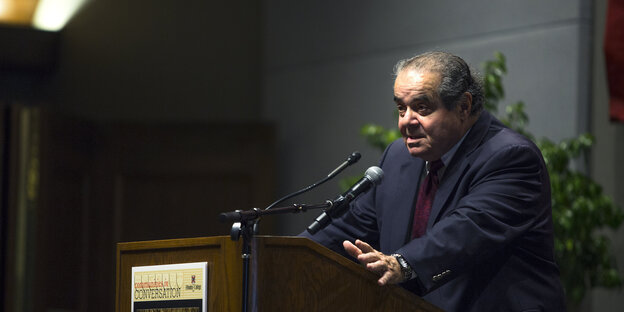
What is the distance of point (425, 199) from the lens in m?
2.46

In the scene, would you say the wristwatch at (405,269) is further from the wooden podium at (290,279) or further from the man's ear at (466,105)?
the man's ear at (466,105)

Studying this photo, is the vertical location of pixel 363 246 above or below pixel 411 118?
below

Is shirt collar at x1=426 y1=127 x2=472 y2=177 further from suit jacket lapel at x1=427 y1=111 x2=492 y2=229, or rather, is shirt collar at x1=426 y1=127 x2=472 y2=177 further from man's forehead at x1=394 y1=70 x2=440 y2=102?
man's forehead at x1=394 y1=70 x2=440 y2=102

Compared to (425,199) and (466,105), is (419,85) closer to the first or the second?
(466,105)

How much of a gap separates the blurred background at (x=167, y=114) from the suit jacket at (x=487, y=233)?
307 cm

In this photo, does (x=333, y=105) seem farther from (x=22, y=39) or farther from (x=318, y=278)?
(x=318, y=278)

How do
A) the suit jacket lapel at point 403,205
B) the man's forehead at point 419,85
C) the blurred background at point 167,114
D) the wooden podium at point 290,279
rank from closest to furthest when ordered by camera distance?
the wooden podium at point 290,279, the man's forehead at point 419,85, the suit jacket lapel at point 403,205, the blurred background at point 167,114

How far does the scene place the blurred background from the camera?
5645 millimetres

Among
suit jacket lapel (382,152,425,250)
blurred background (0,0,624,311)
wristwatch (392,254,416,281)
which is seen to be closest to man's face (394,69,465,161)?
suit jacket lapel (382,152,425,250)

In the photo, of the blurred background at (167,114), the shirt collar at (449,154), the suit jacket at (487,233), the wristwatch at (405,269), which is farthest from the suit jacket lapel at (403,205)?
the blurred background at (167,114)

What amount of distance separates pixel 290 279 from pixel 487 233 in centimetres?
50

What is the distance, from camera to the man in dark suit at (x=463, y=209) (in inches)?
83.0

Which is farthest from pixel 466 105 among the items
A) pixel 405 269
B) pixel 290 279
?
pixel 290 279

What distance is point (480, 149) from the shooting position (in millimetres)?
2346
